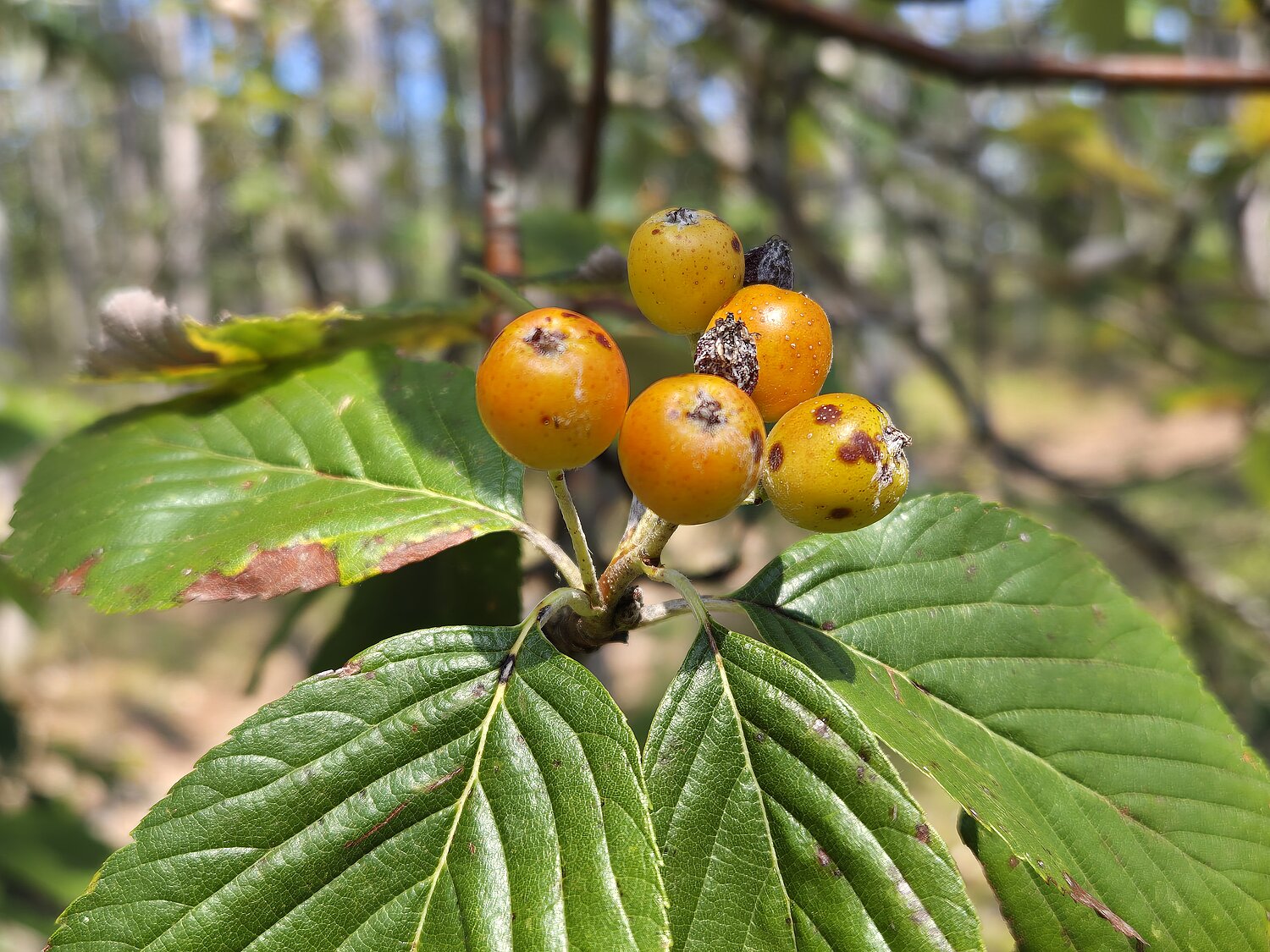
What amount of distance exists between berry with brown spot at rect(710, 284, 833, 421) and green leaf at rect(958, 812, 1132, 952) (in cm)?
52

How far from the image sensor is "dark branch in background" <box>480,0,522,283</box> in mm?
1751

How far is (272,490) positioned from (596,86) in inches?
59.8

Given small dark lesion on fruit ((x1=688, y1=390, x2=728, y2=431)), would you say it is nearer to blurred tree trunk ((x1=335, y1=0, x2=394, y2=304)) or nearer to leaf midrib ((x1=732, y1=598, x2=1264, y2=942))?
leaf midrib ((x1=732, y1=598, x2=1264, y2=942))

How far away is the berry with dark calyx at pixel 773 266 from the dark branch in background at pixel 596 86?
1.51 m

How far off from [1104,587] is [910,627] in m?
0.29

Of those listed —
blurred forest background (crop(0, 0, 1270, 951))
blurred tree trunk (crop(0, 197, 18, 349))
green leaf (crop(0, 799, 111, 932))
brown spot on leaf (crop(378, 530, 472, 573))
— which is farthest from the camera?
blurred tree trunk (crop(0, 197, 18, 349))

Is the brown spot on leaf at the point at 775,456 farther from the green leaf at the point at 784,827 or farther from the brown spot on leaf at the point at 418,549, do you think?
the brown spot on leaf at the point at 418,549

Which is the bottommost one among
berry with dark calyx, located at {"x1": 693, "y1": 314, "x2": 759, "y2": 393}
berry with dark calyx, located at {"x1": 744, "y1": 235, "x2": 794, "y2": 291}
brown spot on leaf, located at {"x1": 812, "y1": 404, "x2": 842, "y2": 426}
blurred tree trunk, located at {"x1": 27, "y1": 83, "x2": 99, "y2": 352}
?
blurred tree trunk, located at {"x1": 27, "y1": 83, "x2": 99, "y2": 352}

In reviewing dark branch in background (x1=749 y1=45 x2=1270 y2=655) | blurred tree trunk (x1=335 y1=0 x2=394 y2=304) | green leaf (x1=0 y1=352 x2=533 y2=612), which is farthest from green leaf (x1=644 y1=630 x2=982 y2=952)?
blurred tree trunk (x1=335 y1=0 x2=394 y2=304)

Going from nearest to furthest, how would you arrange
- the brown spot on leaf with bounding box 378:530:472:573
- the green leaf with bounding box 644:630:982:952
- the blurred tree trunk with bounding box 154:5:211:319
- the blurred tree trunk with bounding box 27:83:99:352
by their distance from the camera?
the green leaf with bounding box 644:630:982:952
the brown spot on leaf with bounding box 378:530:472:573
the blurred tree trunk with bounding box 154:5:211:319
the blurred tree trunk with bounding box 27:83:99:352

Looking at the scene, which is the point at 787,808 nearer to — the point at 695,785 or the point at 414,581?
the point at 695,785

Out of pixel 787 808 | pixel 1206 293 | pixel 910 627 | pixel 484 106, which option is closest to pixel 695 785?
pixel 787 808

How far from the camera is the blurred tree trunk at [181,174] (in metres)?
7.51

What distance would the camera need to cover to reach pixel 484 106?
196cm
